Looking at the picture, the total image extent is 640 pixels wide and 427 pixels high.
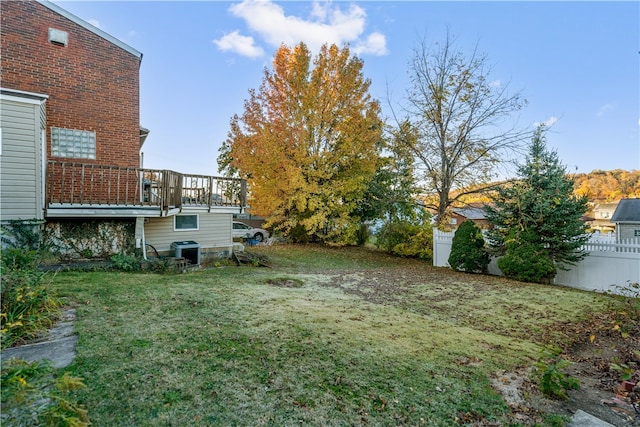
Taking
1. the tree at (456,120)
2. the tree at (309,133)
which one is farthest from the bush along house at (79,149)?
the tree at (456,120)

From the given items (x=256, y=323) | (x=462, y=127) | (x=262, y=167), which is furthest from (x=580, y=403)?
(x=262, y=167)

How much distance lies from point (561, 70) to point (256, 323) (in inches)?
532

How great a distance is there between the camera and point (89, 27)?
9.60 meters

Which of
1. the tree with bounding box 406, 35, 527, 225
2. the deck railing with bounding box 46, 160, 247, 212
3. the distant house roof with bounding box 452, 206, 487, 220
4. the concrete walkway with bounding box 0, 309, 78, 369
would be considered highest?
the tree with bounding box 406, 35, 527, 225

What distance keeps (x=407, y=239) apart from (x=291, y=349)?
12486 mm

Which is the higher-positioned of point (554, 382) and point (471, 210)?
point (471, 210)

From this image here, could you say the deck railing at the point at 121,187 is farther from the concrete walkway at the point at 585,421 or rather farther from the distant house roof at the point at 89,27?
the concrete walkway at the point at 585,421

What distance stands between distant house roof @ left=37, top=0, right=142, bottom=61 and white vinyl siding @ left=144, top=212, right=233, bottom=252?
→ 217 inches

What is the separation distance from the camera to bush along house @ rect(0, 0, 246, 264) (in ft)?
23.5

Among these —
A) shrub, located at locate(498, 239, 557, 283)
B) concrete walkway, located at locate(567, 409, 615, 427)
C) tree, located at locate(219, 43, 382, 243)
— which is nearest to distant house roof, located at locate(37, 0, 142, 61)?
tree, located at locate(219, 43, 382, 243)

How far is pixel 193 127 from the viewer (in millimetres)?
17281

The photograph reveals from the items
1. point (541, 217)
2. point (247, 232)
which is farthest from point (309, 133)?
point (541, 217)

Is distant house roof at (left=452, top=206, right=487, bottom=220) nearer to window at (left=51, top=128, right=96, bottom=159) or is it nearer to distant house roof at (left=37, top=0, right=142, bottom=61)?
window at (left=51, top=128, right=96, bottom=159)

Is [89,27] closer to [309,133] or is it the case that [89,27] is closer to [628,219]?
[309,133]
